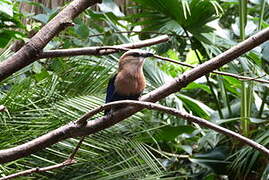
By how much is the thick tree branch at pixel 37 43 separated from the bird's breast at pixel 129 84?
40cm

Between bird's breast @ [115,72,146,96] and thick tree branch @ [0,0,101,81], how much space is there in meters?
0.40

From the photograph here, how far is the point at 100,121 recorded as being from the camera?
919 mm

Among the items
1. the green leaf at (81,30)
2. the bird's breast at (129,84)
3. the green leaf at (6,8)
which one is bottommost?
the bird's breast at (129,84)

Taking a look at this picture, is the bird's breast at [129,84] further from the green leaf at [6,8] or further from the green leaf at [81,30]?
the green leaf at [6,8]

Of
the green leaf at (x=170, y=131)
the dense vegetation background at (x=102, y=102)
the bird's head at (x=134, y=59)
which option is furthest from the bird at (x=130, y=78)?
the green leaf at (x=170, y=131)

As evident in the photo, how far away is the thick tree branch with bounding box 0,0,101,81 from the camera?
937mm

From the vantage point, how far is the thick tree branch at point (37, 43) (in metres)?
0.94

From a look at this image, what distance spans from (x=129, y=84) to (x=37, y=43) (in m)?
0.45

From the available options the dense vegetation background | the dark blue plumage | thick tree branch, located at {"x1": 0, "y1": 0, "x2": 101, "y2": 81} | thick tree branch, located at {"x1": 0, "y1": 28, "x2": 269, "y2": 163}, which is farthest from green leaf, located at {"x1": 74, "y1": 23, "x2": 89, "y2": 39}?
thick tree branch, located at {"x1": 0, "y1": 28, "x2": 269, "y2": 163}

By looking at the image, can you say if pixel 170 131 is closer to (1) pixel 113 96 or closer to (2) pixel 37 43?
(1) pixel 113 96

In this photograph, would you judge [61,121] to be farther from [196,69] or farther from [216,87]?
[216,87]

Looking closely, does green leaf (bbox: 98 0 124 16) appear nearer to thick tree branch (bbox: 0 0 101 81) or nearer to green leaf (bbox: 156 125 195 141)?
green leaf (bbox: 156 125 195 141)

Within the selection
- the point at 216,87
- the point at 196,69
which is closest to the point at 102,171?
the point at 196,69

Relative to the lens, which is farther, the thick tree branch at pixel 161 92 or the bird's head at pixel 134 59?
the bird's head at pixel 134 59
